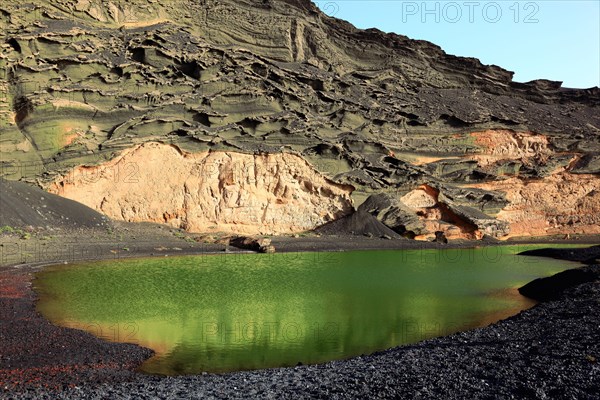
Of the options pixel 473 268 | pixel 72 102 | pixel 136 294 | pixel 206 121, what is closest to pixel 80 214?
pixel 72 102

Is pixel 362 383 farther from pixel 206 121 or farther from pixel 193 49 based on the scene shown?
pixel 193 49

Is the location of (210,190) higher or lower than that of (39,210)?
higher

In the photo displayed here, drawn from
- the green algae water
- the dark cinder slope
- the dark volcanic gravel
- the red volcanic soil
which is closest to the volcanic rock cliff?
the dark cinder slope

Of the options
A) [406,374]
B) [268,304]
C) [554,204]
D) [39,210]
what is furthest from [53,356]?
[554,204]

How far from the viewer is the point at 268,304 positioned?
49.1 feet

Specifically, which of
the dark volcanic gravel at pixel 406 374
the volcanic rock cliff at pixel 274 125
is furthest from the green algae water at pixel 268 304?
the volcanic rock cliff at pixel 274 125

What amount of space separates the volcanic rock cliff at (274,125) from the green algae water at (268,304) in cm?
1046

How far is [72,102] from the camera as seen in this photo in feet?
104

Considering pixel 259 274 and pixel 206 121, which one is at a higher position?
pixel 206 121

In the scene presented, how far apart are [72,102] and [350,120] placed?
20503 mm

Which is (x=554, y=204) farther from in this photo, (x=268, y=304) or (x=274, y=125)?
(x=268, y=304)

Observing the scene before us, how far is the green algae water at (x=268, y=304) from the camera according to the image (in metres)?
10.6

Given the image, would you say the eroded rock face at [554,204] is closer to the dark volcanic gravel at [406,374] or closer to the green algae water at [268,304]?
the green algae water at [268,304]

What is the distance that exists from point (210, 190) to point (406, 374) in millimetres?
27755
